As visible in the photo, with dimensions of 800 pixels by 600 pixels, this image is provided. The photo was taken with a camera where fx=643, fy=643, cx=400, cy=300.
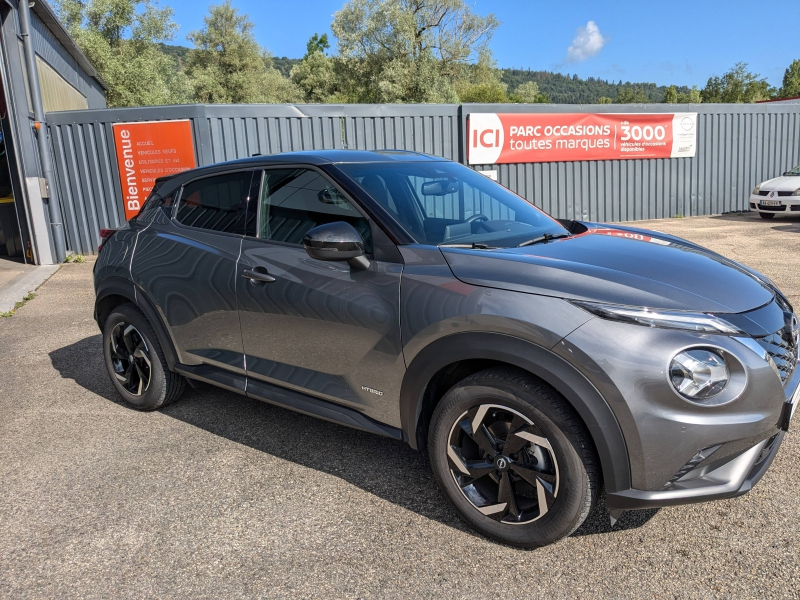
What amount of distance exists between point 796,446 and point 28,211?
488 inches

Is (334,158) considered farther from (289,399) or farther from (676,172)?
(676,172)

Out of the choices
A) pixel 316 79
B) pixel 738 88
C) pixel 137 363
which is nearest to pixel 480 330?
pixel 137 363

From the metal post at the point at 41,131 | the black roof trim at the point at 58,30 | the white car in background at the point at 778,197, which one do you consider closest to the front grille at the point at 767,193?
the white car in background at the point at 778,197

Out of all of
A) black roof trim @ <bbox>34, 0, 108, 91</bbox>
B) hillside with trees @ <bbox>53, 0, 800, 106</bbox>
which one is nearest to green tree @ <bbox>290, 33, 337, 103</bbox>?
hillside with trees @ <bbox>53, 0, 800, 106</bbox>

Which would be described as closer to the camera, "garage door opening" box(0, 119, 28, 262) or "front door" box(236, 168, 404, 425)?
"front door" box(236, 168, 404, 425)

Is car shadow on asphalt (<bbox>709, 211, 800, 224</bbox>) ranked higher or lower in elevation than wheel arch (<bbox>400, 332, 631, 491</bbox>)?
lower

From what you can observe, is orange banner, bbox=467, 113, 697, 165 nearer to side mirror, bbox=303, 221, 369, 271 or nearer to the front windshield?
the front windshield

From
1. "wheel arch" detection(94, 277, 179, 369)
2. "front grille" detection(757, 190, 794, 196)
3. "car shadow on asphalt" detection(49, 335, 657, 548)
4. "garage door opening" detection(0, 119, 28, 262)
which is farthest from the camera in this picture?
"front grille" detection(757, 190, 794, 196)

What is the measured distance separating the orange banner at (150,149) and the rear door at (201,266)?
9196mm

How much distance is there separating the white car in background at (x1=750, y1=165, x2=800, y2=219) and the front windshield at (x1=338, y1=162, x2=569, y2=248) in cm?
1383

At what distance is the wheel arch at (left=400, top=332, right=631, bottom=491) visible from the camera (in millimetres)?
2322

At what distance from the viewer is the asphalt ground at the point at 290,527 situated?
98.2 inches

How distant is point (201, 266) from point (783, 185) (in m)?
15.5

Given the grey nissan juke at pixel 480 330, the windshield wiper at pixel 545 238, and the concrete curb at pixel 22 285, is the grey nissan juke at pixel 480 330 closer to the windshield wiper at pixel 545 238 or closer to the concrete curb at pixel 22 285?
the windshield wiper at pixel 545 238
